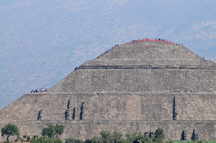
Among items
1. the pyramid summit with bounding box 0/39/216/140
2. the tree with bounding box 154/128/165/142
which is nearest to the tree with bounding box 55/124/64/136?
the pyramid summit with bounding box 0/39/216/140

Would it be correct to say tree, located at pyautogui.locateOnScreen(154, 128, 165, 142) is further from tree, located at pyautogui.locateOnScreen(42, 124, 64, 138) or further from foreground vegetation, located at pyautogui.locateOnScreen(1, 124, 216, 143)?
tree, located at pyautogui.locateOnScreen(42, 124, 64, 138)

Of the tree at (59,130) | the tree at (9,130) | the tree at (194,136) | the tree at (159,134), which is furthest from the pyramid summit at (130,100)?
the tree at (159,134)

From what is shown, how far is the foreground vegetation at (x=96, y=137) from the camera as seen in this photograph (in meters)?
101

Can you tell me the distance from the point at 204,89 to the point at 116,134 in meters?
15.5

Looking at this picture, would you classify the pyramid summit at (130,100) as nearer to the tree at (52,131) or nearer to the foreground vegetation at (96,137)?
the foreground vegetation at (96,137)

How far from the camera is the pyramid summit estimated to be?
114 meters

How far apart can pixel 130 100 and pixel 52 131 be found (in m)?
10.8

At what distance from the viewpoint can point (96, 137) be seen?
107 metres

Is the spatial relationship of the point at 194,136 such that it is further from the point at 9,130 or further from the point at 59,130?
the point at 9,130

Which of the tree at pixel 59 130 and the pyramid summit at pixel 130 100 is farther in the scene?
the pyramid summit at pixel 130 100

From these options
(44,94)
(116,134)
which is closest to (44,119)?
(44,94)

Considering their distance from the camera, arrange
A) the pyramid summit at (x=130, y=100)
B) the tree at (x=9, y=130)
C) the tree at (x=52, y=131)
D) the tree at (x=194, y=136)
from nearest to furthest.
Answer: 1. the tree at (x=52, y=131)
2. the tree at (x=9, y=130)
3. the tree at (x=194, y=136)
4. the pyramid summit at (x=130, y=100)

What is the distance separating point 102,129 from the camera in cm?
11425

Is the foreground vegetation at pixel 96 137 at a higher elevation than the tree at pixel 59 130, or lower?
lower
